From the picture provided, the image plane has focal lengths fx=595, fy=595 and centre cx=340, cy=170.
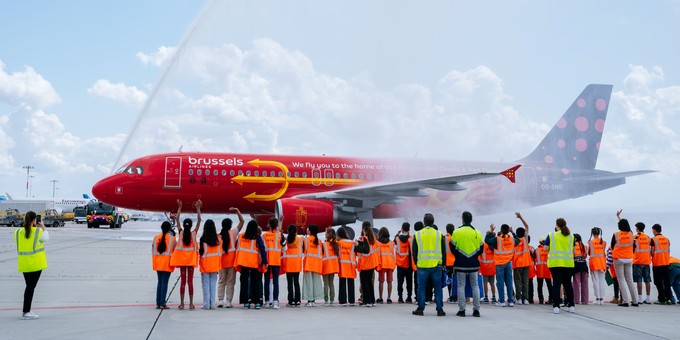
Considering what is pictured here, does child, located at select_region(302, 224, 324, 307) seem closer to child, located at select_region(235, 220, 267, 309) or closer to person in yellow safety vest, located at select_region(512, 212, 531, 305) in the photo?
child, located at select_region(235, 220, 267, 309)

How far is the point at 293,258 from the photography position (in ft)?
35.8

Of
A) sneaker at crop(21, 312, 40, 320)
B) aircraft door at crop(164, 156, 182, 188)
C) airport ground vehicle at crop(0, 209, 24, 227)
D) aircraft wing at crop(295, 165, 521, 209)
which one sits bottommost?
sneaker at crop(21, 312, 40, 320)

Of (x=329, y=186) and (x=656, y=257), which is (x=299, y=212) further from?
(x=656, y=257)

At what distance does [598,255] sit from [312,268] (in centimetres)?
591

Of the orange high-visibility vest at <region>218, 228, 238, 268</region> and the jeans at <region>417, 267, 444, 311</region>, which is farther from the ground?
the orange high-visibility vest at <region>218, 228, 238, 268</region>

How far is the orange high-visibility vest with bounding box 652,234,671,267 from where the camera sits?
11.9 meters

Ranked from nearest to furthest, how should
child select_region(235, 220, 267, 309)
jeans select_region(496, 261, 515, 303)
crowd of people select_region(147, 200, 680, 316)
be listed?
crowd of people select_region(147, 200, 680, 316)
child select_region(235, 220, 267, 309)
jeans select_region(496, 261, 515, 303)

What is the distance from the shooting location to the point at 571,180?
30172mm

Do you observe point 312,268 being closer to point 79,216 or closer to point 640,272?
point 640,272

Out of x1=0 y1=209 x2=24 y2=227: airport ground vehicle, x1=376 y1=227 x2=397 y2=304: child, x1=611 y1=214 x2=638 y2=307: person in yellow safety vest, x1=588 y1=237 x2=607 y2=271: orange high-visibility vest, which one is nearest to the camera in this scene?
x1=376 y1=227 x2=397 y2=304: child

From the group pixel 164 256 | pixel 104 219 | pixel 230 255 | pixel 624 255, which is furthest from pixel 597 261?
pixel 104 219

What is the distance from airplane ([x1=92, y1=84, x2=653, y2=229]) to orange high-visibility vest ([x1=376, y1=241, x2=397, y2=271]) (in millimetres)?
10272

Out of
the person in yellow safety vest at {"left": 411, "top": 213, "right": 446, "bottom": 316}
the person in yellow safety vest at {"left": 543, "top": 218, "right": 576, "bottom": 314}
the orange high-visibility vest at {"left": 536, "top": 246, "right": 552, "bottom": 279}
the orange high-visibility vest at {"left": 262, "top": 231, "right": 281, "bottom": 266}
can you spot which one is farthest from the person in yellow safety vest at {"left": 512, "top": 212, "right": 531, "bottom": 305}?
the orange high-visibility vest at {"left": 262, "top": 231, "right": 281, "bottom": 266}

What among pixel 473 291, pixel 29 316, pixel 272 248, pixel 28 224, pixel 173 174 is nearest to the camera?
pixel 29 316
